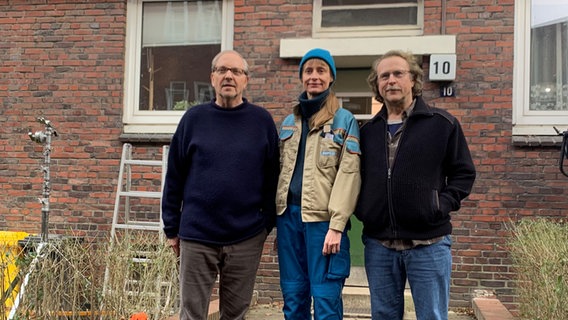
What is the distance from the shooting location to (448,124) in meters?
2.83

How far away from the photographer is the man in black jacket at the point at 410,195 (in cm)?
275

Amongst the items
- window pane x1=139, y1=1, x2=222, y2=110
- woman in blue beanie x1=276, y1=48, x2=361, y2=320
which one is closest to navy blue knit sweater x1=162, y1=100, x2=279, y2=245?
woman in blue beanie x1=276, y1=48, x2=361, y2=320

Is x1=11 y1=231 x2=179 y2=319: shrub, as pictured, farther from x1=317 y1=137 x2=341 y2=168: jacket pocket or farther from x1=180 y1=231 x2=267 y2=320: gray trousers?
x1=317 y1=137 x2=341 y2=168: jacket pocket

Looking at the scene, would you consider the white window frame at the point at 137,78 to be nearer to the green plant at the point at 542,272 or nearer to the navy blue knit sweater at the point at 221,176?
the navy blue knit sweater at the point at 221,176

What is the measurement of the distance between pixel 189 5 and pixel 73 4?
1377 mm

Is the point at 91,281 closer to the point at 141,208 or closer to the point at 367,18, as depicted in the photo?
the point at 141,208

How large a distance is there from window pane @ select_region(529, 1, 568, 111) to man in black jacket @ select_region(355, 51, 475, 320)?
370 cm

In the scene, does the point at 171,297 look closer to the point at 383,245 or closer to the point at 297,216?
the point at 297,216

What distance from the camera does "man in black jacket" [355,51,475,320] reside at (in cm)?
275

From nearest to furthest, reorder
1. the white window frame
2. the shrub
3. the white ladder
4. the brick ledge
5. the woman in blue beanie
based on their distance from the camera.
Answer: the woman in blue beanie, the shrub, the brick ledge, the white ladder, the white window frame

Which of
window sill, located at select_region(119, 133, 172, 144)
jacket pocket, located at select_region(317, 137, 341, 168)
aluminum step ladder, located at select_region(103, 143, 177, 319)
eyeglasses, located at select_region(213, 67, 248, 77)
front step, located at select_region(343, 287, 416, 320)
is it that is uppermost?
eyeglasses, located at select_region(213, 67, 248, 77)

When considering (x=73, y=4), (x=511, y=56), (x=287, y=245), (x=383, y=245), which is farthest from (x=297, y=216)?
(x=73, y=4)

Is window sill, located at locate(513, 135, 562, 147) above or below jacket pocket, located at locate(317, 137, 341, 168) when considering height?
above

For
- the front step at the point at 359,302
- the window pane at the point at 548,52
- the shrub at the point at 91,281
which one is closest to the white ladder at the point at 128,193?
the shrub at the point at 91,281
